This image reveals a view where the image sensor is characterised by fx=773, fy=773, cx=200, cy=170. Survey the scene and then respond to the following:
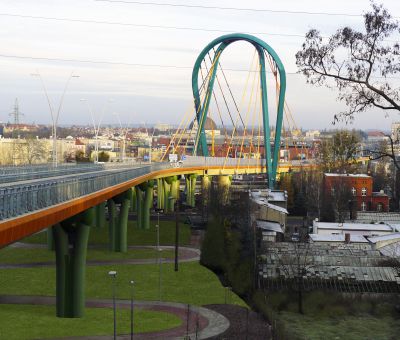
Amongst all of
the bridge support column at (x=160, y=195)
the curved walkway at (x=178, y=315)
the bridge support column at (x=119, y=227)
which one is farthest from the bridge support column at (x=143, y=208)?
the curved walkway at (x=178, y=315)

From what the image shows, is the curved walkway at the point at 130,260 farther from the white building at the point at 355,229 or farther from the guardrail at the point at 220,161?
the guardrail at the point at 220,161

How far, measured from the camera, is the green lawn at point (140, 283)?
2133 inches

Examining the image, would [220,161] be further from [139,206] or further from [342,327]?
[342,327]

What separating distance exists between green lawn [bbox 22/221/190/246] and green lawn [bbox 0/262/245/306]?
18134 mm

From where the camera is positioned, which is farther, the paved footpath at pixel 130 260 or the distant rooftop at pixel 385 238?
the distant rooftop at pixel 385 238

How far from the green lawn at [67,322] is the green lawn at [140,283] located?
494cm

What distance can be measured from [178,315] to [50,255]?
28.6 metres

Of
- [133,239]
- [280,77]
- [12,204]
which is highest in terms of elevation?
[280,77]

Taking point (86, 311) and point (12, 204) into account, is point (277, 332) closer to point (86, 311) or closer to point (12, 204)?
point (86, 311)

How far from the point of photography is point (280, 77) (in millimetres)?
126938

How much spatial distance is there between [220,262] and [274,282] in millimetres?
7120

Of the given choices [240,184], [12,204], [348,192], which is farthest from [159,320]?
[240,184]

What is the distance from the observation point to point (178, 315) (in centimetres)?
4847

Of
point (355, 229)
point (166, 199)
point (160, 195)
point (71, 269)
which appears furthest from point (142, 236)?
point (71, 269)
